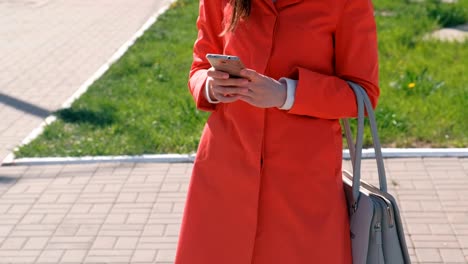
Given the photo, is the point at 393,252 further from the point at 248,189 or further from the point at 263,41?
the point at 263,41

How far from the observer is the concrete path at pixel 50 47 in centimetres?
787

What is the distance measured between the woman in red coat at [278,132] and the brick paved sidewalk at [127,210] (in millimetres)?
2269

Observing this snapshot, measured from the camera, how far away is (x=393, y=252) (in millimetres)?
2375

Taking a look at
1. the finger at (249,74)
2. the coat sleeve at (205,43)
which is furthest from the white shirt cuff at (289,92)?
the coat sleeve at (205,43)

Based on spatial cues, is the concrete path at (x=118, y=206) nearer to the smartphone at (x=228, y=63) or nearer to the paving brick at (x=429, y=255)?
the paving brick at (x=429, y=255)

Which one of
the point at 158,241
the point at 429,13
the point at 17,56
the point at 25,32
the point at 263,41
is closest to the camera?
the point at 263,41

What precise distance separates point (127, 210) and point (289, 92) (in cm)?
322

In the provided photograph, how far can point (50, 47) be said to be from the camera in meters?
10.9

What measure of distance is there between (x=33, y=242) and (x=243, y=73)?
3.08 metres

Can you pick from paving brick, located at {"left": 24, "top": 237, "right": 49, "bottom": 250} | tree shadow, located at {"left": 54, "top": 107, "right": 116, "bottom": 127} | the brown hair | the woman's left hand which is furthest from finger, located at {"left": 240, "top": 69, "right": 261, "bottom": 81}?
tree shadow, located at {"left": 54, "top": 107, "right": 116, "bottom": 127}

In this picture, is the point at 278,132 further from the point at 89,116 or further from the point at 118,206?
the point at 89,116

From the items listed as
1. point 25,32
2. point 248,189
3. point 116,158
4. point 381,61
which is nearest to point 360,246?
point 248,189

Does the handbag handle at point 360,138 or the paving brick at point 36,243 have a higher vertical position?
the handbag handle at point 360,138

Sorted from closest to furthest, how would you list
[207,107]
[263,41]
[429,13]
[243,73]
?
[243,73] → [263,41] → [207,107] → [429,13]
